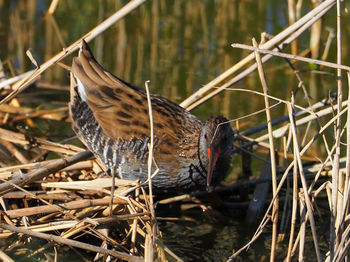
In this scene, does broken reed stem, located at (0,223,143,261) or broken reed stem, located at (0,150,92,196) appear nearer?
broken reed stem, located at (0,223,143,261)

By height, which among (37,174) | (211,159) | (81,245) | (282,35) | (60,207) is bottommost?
(81,245)

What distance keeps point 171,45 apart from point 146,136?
10.5 feet

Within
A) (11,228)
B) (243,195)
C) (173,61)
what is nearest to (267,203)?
(243,195)

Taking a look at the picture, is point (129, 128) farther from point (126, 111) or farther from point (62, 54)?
point (62, 54)

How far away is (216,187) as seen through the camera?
14.2 feet

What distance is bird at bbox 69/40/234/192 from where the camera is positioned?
3.92 meters

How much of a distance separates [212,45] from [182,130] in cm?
310

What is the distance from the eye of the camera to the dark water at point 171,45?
582 cm

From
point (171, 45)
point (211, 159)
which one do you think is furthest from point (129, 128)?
point (171, 45)

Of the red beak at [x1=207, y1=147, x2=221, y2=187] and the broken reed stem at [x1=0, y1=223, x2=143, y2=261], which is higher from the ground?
the red beak at [x1=207, y1=147, x2=221, y2=187]

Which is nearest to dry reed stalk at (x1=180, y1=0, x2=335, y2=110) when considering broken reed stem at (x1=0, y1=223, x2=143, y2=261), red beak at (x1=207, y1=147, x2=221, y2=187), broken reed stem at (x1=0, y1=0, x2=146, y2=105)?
red beak at (x1=207, y1=147, x2=221, y2=187)

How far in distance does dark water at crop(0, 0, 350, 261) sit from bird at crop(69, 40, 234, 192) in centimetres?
57

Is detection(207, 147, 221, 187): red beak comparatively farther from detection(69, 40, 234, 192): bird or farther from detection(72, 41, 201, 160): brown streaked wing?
detection(72, 41, 201, 160): brown streaked wing

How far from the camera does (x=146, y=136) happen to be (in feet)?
13.0
